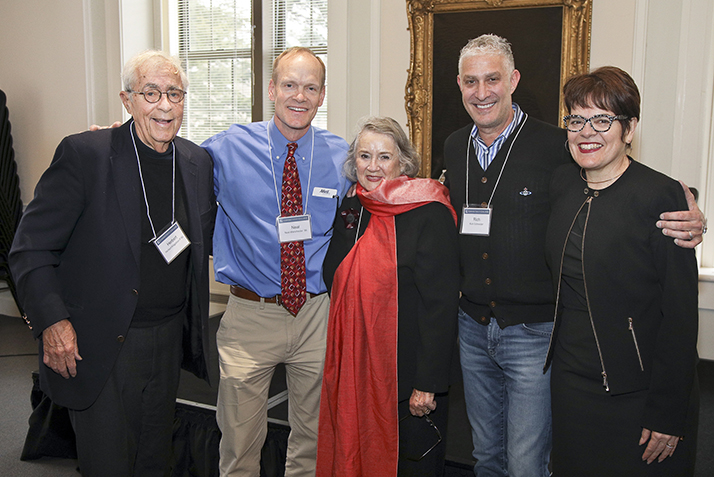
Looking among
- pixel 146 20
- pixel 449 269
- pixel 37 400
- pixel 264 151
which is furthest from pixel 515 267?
pixel 146 20

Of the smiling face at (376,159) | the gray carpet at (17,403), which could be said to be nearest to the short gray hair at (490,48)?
the smiling face at (376,159)

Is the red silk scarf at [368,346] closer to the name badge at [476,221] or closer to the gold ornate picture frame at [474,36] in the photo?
the name badge at [476,221]

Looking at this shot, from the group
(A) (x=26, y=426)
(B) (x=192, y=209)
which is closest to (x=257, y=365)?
(B) (x=192, y=209)

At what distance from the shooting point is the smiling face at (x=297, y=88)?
2.22m

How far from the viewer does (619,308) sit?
1.61m

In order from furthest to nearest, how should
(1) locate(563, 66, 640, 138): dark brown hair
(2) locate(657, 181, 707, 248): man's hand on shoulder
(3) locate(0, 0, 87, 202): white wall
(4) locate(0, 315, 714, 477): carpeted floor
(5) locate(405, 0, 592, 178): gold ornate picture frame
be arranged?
1. (3) locate(0, 0, 87, 202): white wall
2. (5) locate(405, 0, 592, 178): gold ornate picture frame
3. (4) locate(0, 315, 714, 477): carpeted floor
4. (1) locate(563, 66, 640, 138): dark brown hair
5. (2) locate(657, 181, 707, 248): man's hand on shoulder

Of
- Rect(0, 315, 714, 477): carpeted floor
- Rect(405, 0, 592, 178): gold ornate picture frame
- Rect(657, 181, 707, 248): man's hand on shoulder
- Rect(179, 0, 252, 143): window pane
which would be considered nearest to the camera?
Rect(657, 181, 707, 248): man's hand on shoulder

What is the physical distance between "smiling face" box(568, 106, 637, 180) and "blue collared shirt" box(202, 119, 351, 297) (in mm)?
997

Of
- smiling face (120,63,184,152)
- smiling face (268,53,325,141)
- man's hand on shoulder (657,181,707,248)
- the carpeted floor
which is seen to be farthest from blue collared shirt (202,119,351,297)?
man's hand on shoulder (657,181,707,248)

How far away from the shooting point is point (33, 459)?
3.13m

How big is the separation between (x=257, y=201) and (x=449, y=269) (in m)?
0.82

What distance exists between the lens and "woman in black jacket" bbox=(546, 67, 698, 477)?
154 centimetres

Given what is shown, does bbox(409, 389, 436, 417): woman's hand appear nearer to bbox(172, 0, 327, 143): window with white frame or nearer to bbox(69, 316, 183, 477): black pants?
bbox(69, 316, 183, 477): black pants

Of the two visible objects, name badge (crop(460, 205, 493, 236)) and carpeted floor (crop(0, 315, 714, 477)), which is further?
carpeted floor (crop(0, 315, 714, 477))
